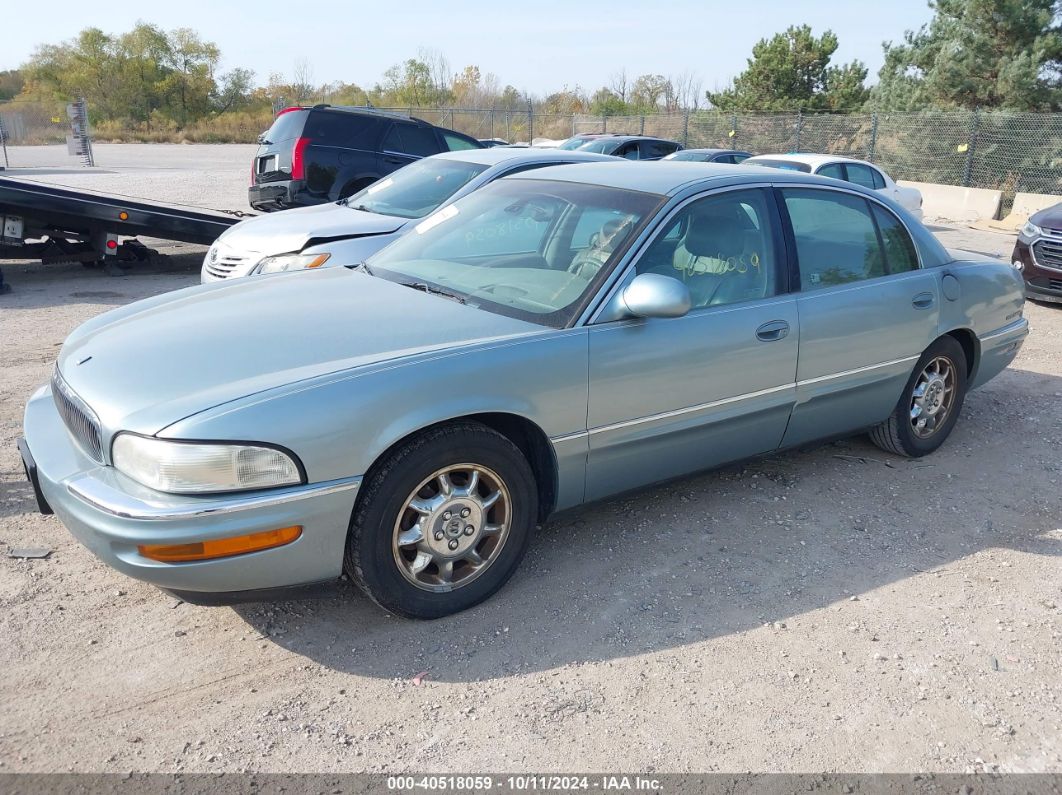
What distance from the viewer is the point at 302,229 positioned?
23.3ft

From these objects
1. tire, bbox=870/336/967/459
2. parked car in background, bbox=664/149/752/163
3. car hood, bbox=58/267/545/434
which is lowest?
tire, bbox=870/336/967/459

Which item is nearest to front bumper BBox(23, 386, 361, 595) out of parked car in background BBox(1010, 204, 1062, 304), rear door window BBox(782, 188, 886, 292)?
rear door window BBox(782, 188, 886, 292)

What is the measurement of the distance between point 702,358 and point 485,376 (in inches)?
43.0

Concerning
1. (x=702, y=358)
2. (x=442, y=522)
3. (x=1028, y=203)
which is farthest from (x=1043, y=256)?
(x=1028, y=203)

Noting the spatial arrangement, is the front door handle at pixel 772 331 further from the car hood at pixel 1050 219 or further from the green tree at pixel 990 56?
the green tree at pixel 990 56

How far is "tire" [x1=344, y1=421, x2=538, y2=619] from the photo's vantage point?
2979mm

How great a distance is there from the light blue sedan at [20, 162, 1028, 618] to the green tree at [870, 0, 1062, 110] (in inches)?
877

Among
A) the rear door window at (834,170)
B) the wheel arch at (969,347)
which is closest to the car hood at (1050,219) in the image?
the rear door window at (834,170)

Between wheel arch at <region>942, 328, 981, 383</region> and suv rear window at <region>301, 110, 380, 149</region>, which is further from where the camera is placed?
suv rear window at <region>301, 110, 380, 149</region>

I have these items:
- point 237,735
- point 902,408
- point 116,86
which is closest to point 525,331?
point 237,735

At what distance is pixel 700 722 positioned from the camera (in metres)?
2.80

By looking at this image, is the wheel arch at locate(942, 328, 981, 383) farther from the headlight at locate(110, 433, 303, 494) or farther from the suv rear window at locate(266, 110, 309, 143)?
the suv rear window at locate(266, 110, 309, 143)

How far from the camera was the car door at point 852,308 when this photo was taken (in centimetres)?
419

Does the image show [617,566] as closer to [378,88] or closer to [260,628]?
[260,628]
